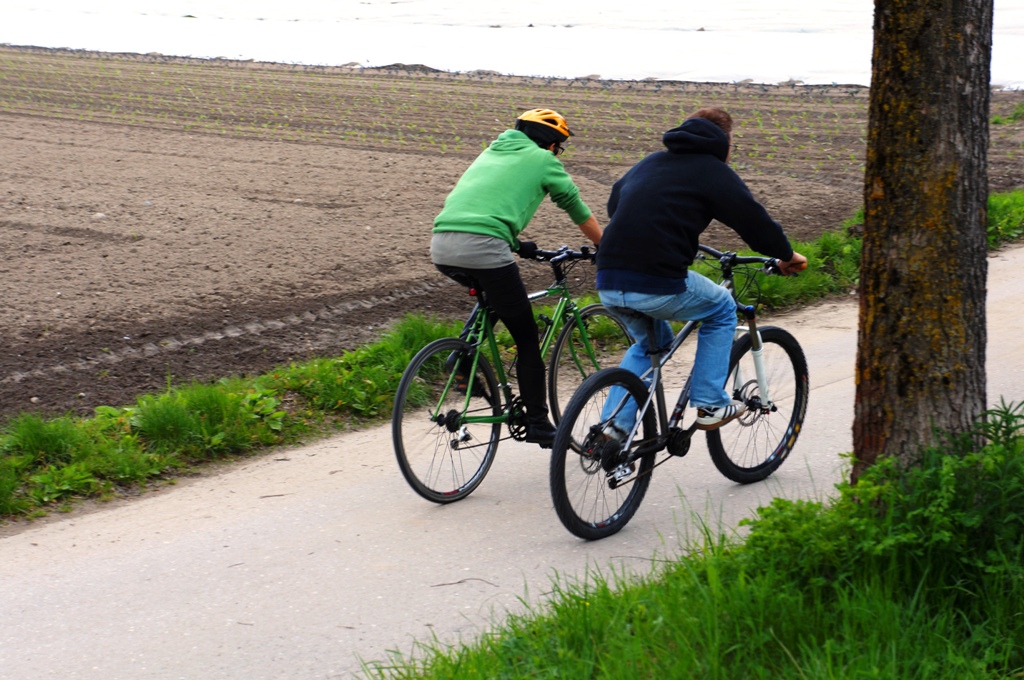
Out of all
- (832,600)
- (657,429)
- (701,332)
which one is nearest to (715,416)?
(657,429)

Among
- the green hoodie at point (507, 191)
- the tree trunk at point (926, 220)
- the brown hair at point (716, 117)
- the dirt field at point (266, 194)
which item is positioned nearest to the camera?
the tree trunk at point (926, 220)

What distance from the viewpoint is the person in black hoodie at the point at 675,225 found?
5.13 m

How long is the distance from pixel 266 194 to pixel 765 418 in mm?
10160

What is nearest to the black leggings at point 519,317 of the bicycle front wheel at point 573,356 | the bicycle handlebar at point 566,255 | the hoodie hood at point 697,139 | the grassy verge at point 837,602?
the bicycle handlebar at point 566,255

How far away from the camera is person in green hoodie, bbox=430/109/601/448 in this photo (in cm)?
A: 564

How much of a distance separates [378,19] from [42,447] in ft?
121

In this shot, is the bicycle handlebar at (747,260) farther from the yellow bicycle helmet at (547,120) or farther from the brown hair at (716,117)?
the yellow bicycle helmet at (547,120)

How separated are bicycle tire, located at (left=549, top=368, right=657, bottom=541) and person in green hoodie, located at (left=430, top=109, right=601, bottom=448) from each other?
2.51 feet

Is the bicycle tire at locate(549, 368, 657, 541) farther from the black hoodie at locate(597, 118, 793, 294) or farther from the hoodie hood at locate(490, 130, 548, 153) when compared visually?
the hoodie hood at locate(490, 130, 548, 153)

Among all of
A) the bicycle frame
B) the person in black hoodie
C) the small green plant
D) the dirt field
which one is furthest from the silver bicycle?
the small green plant

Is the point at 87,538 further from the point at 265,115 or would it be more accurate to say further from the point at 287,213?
the point at 265,115

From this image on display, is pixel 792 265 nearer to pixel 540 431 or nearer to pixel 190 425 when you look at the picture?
pixel 540 431

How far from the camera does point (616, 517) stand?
5.33m

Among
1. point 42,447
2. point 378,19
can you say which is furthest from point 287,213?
point 378,19
